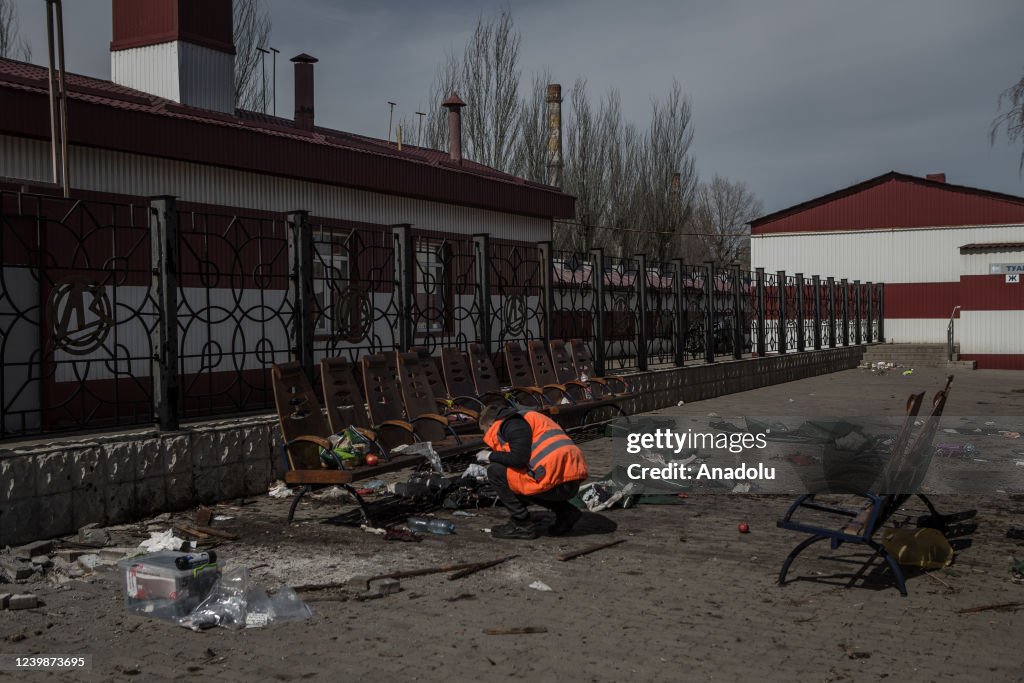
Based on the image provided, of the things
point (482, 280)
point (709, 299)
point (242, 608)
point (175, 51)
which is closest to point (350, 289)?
point (482, 280)

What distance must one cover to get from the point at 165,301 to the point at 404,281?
119 inches

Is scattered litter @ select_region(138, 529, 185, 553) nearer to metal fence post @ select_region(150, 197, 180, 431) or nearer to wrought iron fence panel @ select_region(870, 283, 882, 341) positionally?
metal fence post @ select_region(150, 197, 180, 431)

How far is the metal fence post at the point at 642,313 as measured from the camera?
1520 centimetres

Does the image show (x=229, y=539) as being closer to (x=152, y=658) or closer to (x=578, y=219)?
(x=152, y=658)

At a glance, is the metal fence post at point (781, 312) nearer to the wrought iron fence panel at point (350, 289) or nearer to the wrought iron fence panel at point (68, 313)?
the wrought iron fence panel at point (350, 289)

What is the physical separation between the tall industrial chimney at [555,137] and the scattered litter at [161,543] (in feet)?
93.8

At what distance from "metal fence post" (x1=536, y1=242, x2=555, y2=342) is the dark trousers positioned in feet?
21.1

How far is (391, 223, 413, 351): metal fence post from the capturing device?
33.4 ft

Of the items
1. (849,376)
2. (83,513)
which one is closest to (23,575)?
(83,513)

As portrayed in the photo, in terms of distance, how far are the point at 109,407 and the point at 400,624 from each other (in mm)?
6419

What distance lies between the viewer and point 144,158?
1078 centimetres

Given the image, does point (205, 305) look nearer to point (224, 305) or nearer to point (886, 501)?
point (224, 305)

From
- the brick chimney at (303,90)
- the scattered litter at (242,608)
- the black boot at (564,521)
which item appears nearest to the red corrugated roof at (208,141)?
the brick chimney at (303,90)

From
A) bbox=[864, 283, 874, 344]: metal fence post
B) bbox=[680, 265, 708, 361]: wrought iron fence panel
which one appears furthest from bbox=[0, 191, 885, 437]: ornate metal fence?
bbox=[864, 283, 874, 344]: metal fence post
